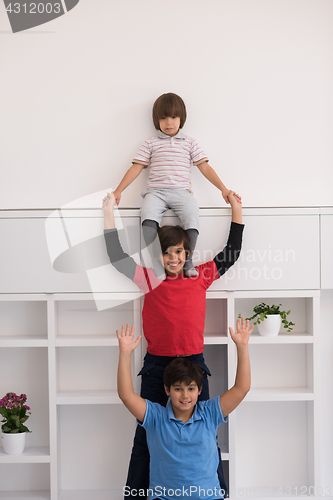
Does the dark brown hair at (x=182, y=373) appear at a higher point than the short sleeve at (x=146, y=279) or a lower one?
lower

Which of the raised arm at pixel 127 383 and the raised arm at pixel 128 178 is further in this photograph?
the raised arm at pixel 128 178

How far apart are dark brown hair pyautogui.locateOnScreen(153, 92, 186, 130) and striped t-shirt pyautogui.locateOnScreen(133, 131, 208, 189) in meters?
0.08

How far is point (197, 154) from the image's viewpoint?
1.90 meters

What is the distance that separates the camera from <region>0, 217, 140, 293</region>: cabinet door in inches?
69.7

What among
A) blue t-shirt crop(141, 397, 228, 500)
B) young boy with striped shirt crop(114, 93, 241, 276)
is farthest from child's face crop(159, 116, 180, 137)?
blue t-shirt crop(141, 397, 228, 500)

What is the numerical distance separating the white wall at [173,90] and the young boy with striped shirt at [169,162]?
102mm

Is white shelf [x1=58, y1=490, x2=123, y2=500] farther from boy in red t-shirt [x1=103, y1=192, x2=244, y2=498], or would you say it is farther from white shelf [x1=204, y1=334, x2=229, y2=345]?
white shelf [x1=204, y1=334, x2=229, y2=345]

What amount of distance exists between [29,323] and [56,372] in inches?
11.2

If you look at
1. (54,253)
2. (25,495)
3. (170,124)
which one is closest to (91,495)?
(25,495)

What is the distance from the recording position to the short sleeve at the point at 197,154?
189 centimetres

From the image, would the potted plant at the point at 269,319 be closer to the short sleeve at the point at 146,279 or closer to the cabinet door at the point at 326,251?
the cabinet door at the point at 326,251

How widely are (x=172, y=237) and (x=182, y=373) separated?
51 cm

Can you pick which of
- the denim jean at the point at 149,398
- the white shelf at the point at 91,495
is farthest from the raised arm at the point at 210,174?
the white shelf at the point at 91,495

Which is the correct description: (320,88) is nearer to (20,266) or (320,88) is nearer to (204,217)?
(204,217)
